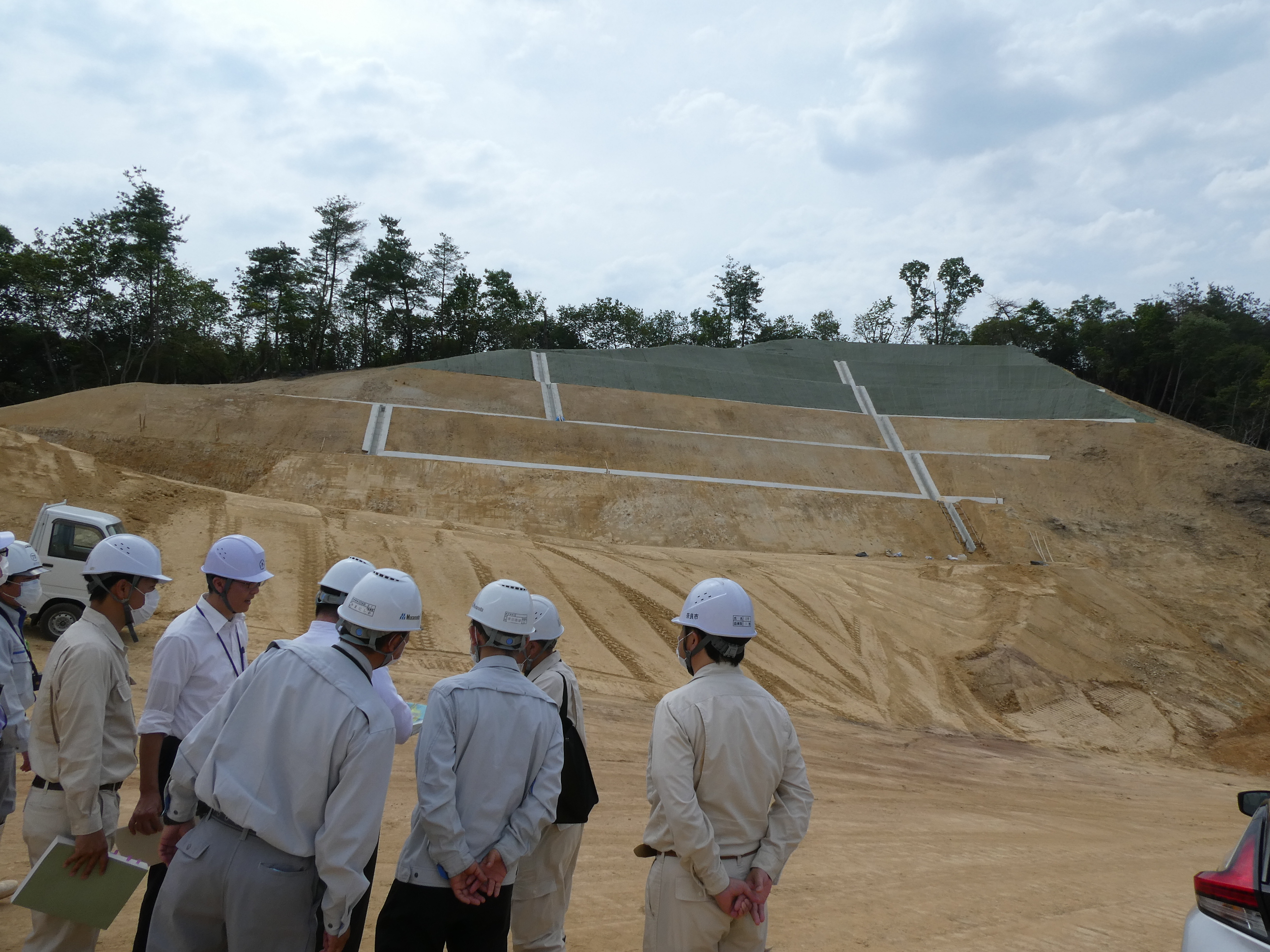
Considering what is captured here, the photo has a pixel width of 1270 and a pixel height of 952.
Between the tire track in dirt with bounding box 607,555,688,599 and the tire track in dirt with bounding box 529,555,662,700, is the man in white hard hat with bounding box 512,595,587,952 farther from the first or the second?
the tire track in dirt with bounding box 607,555,688,599

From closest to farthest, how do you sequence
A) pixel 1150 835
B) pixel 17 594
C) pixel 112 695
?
pixel 112 695 < pixel 17 594 < pixel 1150 835

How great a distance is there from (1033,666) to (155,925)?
16895 millimetres

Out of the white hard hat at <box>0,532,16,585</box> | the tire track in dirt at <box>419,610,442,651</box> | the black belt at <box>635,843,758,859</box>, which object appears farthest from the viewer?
the tire track in dirt at <box>419,610,442,651</box>

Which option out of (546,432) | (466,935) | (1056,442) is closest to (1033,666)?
(466,935)

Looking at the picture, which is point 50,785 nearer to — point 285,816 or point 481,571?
point 285,816

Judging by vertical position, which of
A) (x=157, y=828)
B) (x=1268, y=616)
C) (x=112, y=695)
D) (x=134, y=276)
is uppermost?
(x=134, y=276)

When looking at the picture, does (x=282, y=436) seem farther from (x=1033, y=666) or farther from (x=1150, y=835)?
(x=1150, y=835)

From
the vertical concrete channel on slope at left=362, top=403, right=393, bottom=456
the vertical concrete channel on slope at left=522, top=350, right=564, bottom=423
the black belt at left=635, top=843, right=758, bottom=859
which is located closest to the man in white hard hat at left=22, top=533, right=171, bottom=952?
the black belt at left=635, top=843, right=758, bottom=859

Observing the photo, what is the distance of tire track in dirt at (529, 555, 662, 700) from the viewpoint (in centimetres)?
1324

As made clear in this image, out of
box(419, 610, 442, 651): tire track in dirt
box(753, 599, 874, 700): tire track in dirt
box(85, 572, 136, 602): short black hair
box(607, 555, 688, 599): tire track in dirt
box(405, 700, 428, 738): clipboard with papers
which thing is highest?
box(85, 572, 136, 602): short black hair

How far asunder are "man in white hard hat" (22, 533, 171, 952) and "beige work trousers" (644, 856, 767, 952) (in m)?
2.40

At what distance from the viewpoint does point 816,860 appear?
677cm

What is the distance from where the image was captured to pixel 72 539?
38.7 feet

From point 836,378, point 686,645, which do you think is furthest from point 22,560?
point 836,378
